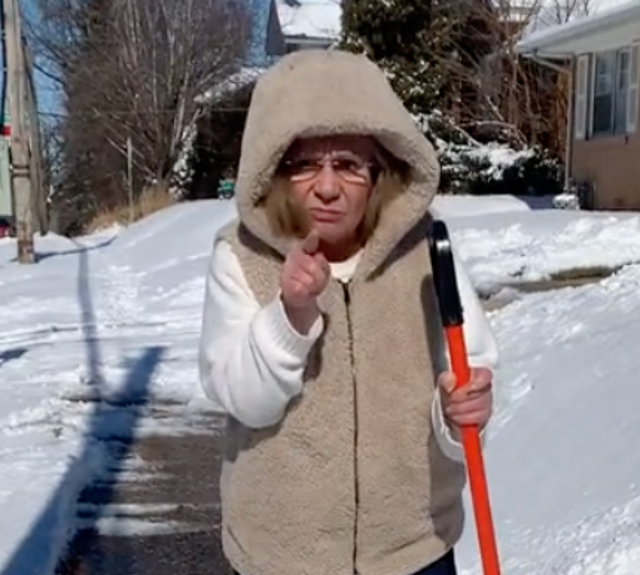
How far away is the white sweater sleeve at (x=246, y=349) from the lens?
2.23 m

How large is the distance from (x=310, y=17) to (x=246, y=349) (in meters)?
34.6

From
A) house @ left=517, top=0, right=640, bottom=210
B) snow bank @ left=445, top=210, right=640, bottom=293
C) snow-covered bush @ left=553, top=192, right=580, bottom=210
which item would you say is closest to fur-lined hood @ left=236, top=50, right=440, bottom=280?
snow bank @ left=445, top=210, right=640, bottom=293

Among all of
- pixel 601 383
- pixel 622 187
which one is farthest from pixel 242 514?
pixel 622 187

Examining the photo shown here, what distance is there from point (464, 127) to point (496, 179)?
306cm

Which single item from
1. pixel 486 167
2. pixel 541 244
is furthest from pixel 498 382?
pixel 486 167

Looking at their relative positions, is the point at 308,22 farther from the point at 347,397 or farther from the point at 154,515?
the point at 347,397

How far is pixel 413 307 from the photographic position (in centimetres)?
239

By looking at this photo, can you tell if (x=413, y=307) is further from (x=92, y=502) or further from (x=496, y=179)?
(x=496, y=179)

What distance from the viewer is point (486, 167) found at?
24.3m

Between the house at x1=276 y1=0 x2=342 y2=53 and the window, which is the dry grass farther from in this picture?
the window

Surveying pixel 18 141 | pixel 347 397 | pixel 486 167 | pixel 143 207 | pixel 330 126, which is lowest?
pixel 143 207

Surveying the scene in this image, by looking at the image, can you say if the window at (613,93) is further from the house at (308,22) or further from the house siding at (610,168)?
the house at (308,22)

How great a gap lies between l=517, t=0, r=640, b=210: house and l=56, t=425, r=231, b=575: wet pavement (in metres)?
12.6

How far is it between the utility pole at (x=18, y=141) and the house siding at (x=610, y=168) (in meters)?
8.50
